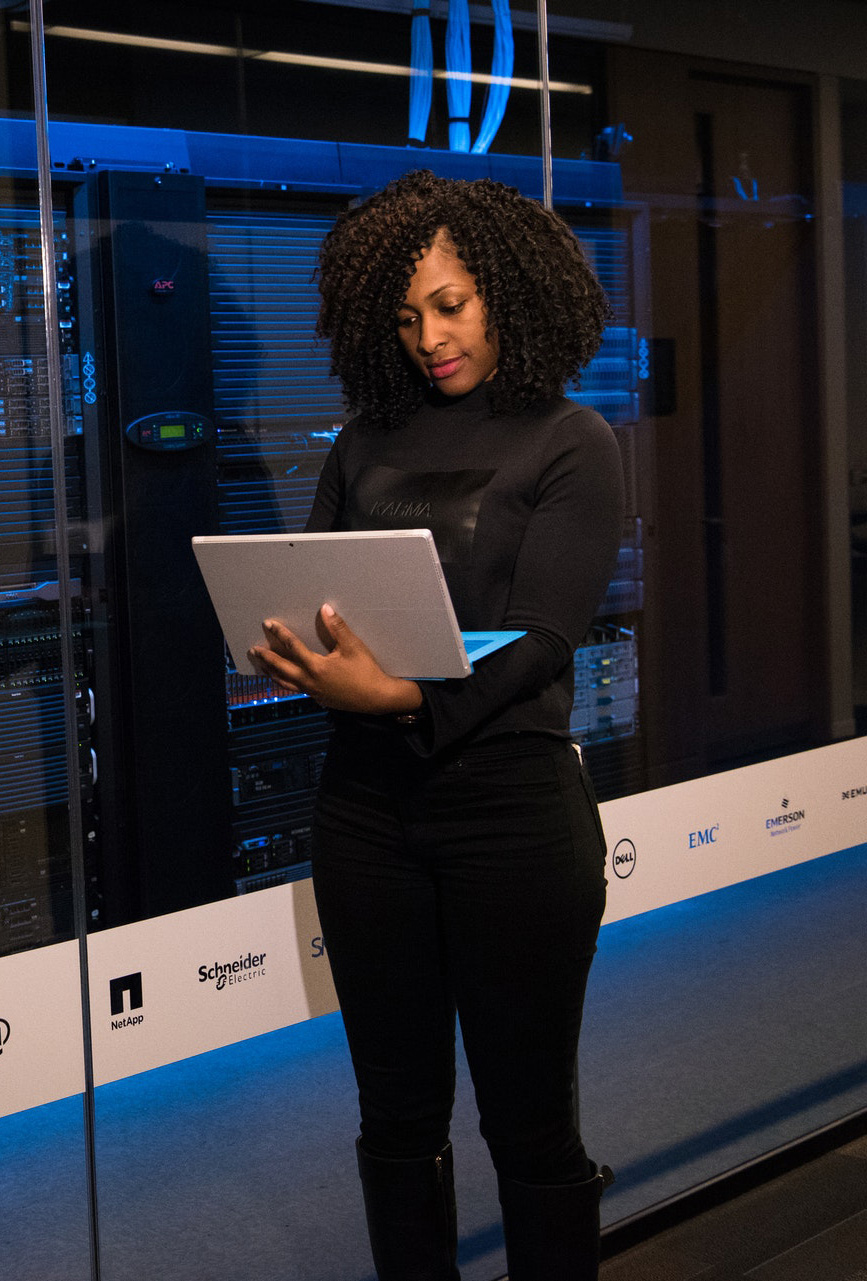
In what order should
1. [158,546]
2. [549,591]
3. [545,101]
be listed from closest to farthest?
[549,591] < [158,546] < [545,101]

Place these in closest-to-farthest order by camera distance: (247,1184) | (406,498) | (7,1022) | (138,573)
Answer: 1. (406,498)
2. (7,1022)
3. (138,573)
4. (247,1184)

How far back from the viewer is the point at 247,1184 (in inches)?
85.0

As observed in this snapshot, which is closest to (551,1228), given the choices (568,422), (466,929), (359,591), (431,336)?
(466,929)

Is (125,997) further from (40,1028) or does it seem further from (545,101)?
(545,101)

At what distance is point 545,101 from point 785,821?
1.53 m

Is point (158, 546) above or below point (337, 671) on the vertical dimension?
above

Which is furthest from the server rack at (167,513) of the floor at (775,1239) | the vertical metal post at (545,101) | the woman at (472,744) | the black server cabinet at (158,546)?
the floor at (775,1239)

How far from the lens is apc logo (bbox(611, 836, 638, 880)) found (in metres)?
2.45

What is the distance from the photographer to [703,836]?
Result: 262 centimetres

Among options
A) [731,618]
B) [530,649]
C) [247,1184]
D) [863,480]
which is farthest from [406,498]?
[863,480]

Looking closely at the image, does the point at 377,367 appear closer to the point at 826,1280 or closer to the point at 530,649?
the point at 530,649

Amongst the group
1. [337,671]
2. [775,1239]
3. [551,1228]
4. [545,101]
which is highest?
[545,101]

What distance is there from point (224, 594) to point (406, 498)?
0.26 meters

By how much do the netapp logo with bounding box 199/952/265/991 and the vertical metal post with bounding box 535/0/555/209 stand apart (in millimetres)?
1371
